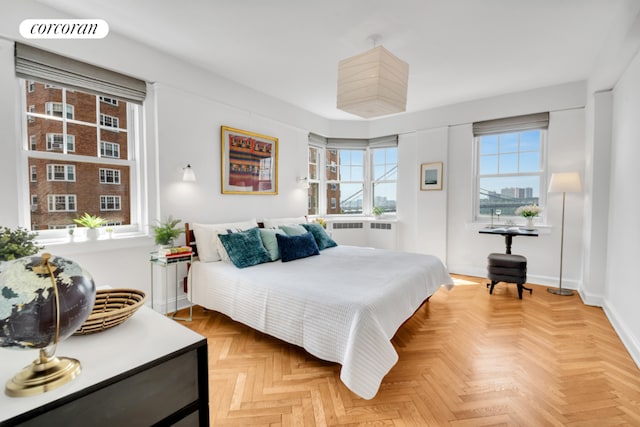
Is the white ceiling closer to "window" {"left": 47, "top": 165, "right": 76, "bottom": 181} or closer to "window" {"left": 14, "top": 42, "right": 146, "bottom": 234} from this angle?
"window" {"left": 14, "top": 42, "right": 146, "bottom": 234}

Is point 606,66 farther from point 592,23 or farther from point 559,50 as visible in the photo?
point 592,23

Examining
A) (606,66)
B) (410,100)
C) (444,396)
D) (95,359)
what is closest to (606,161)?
(606,66)

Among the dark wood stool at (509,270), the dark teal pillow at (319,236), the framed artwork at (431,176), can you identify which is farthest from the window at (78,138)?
the dark wood stool at (509,270)

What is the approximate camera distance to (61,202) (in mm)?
2584

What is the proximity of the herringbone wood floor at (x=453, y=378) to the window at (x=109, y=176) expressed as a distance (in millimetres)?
1606

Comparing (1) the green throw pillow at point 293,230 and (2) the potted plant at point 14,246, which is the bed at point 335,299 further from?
(2) the potted plant at point 14,246

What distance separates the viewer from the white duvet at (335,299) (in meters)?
1.83

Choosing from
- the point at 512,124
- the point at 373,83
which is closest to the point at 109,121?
the point at 373,83

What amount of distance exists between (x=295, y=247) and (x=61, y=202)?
2151 millimetres

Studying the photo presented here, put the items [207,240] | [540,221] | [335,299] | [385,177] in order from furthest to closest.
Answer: [385,177]
[540,221]
[207,240]
[335,299]

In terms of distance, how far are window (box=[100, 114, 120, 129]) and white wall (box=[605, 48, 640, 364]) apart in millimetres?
4695

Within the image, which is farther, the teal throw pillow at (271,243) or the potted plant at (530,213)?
the potted plant at (530,213)

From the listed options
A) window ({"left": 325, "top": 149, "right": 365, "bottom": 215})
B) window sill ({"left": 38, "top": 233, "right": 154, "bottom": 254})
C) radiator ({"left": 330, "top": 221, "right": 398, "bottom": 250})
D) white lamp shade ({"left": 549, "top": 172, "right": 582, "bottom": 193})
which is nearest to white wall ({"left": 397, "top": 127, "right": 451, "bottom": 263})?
radiator ({"left": 330, "top": 221, "right": 398, "bottom": 250})

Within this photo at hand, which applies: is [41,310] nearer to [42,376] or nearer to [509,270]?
[42,376]
